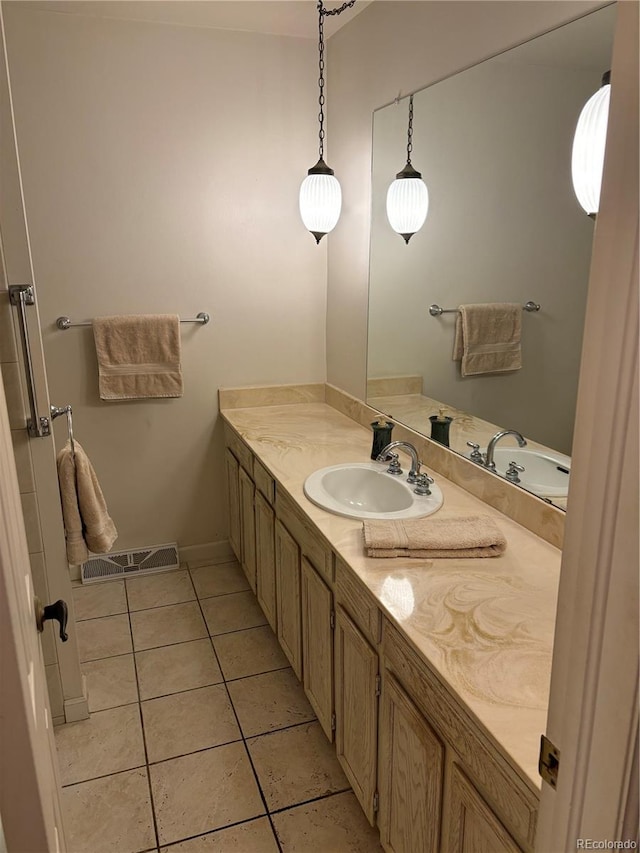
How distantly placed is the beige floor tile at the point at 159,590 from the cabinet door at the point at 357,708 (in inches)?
53.2

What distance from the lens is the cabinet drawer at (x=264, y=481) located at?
2268 mm

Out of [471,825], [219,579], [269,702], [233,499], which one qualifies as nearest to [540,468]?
[471,825]

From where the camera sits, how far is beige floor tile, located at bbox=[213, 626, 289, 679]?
7.96ft

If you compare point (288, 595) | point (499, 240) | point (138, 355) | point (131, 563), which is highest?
point (499, 240)

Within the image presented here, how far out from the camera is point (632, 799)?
0.63 metres

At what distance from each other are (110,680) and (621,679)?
2191 millimetres

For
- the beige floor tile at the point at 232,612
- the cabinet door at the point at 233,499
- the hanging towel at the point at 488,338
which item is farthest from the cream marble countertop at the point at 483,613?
the beige floor tile at the point at 232,612

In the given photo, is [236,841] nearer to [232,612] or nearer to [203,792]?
[203,792]

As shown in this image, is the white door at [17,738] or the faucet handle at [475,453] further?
the faucet handle at [475,453]

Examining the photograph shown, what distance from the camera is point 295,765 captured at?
1.97 metres

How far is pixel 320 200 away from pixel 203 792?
88.1 inches

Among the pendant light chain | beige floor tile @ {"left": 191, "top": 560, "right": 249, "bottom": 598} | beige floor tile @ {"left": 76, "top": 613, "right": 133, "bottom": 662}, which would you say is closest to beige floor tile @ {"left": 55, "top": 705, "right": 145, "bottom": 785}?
beige floor tile @ {"left": 76, "top": 613, "right": 133, "bottom": 662}

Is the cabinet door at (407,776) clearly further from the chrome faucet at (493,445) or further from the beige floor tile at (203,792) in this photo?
the chrome faucet at (493,445)

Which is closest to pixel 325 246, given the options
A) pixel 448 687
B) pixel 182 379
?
pixel 182 379
